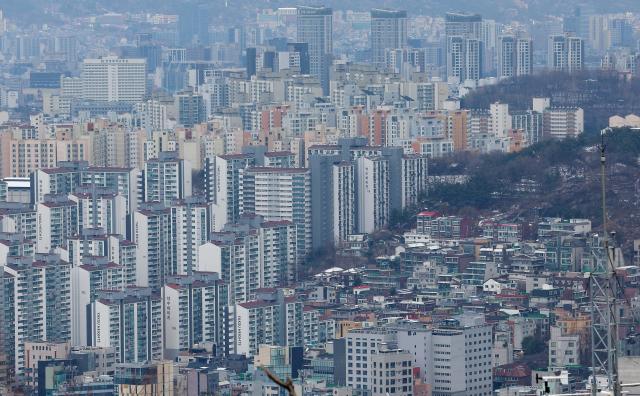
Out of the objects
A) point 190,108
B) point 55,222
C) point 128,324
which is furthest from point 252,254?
point 190,108

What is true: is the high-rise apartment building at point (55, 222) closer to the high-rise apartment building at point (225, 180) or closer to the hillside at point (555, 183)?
the high-rise apartment building at point (225, 180)

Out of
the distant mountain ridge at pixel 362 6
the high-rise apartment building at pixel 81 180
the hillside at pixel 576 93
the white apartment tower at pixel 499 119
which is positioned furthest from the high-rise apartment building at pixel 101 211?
the distant mountain ridge at pixel 362 6

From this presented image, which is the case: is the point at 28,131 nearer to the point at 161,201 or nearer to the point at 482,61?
the point at 161,201

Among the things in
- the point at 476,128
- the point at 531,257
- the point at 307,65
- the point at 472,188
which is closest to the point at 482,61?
the point at 307,65

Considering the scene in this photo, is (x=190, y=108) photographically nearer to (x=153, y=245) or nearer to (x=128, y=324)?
(x=153, y=245)

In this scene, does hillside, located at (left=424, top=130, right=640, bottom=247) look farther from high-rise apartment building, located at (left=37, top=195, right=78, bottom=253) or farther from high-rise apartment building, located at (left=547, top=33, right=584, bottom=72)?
high-rise apartment building, located at (left=547, top=33, right=584, bottom=72)

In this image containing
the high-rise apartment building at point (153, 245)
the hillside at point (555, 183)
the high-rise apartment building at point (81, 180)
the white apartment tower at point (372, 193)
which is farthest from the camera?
the high-rise apartment building at point (81, 180)
